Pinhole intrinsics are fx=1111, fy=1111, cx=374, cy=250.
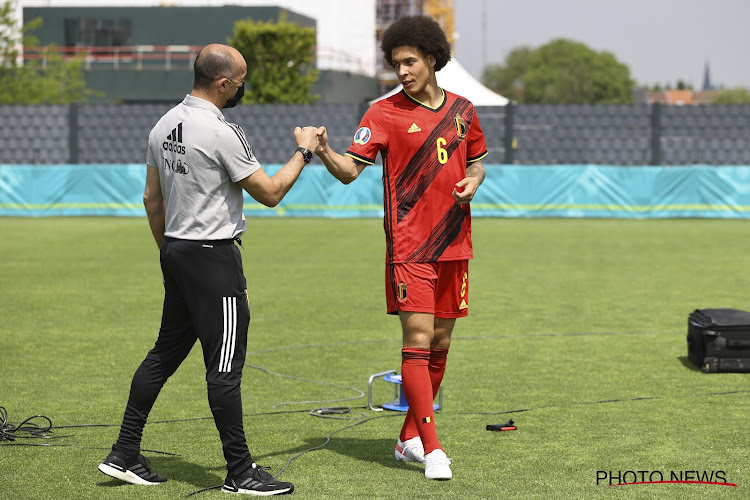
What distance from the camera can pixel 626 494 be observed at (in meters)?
5.23

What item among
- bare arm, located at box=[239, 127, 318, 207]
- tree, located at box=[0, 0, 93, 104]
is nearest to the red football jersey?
bare arm, located at box=[239, 127, 318, 207]

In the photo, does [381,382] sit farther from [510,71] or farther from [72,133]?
[510,71]

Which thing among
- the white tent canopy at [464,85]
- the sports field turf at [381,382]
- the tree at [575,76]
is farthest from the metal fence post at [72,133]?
the tree at [575,76]

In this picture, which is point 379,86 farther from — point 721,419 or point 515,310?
point 721,419

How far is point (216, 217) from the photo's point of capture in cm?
515

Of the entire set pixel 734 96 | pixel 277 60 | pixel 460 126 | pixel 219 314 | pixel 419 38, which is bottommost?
pixel 219 314

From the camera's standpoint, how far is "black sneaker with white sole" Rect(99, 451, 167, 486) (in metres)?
5.38

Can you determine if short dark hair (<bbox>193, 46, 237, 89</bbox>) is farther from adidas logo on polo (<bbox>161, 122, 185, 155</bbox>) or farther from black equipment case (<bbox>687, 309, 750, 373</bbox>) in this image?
black equipment case (<bbox>687, 309, 750, 373</bbox>)

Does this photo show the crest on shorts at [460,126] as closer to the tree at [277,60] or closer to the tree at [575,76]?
the tree at [277,60]

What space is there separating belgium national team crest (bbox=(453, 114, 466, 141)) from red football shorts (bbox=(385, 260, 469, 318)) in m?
0.67

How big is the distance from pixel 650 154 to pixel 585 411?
85.8 ft

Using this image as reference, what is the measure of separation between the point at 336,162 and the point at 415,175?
0.44 metres

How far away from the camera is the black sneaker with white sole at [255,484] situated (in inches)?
205

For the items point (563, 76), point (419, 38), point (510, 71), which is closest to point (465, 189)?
point (419, 38)
